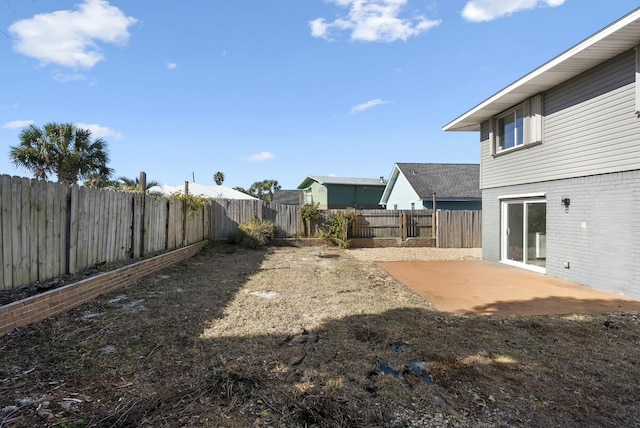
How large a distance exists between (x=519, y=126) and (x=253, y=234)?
9378 millimetres

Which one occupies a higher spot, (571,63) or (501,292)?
(571,63)

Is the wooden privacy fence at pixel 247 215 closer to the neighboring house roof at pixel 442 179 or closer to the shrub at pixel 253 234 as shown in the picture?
the shrub at pixel 253 234

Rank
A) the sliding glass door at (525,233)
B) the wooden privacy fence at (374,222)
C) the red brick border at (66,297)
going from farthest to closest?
the wooden privacy fence at (374,222)
the sliding glass door at (525,233)
the red brick border at (66,297)

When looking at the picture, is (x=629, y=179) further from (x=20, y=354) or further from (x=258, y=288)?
(x=20, y=354)

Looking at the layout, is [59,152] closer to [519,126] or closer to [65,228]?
[65,228]

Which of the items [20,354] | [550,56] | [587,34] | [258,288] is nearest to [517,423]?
[20,354]

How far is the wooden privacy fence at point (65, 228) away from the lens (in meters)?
4.21

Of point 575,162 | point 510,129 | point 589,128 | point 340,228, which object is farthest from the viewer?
point 340,228

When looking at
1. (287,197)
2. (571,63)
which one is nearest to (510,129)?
(571,63)

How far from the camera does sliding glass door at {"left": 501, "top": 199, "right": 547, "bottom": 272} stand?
8.53 metres

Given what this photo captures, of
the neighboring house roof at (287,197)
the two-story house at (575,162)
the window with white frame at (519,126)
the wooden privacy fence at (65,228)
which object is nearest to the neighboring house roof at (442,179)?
the window with white frame at (519,126)

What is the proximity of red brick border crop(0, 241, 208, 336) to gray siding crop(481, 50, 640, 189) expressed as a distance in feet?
30.4

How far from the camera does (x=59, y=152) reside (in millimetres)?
13977

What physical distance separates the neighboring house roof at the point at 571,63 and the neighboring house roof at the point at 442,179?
8.92 metres
